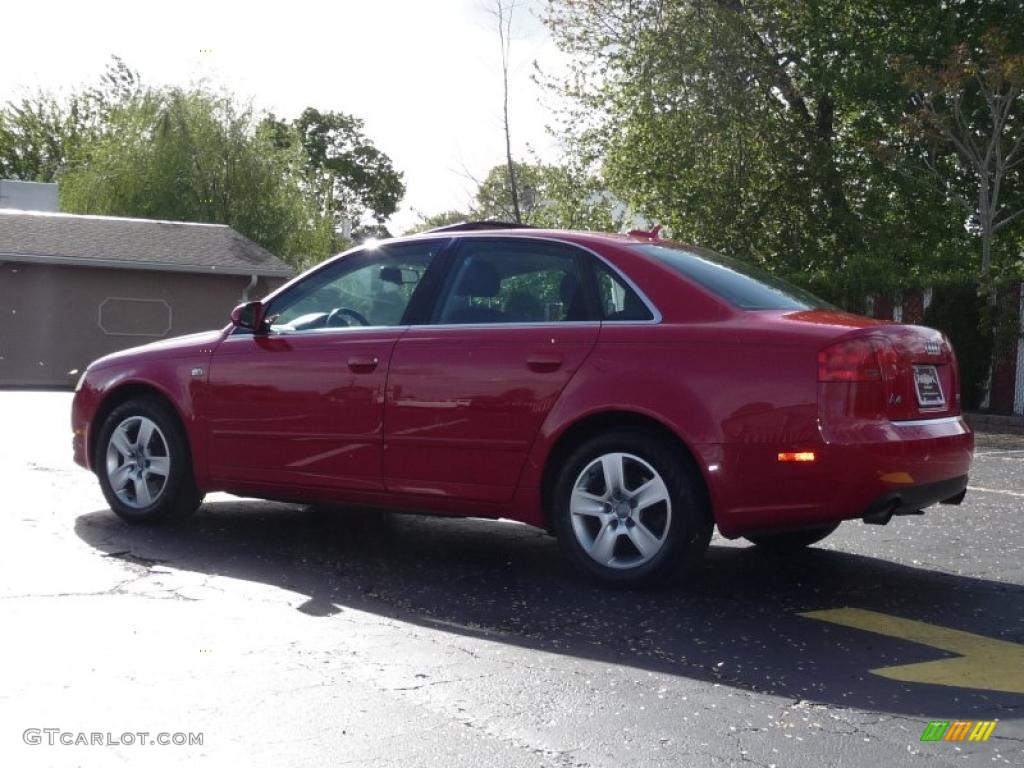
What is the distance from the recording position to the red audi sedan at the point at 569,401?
214 inches

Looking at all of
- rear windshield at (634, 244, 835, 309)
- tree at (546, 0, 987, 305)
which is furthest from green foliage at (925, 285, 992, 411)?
rear windshield at (634, 244, 835, 309)

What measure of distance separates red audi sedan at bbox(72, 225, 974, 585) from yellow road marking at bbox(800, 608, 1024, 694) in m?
0.42

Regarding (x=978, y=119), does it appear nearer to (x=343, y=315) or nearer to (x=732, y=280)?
(x=732, y=280)

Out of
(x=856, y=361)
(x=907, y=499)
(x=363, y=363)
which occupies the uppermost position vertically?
(x=856, y=361)

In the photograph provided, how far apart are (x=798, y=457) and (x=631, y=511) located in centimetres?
80

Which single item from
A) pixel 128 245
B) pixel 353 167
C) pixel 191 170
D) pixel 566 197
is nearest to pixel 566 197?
pixel 566 197

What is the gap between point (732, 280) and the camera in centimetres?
618

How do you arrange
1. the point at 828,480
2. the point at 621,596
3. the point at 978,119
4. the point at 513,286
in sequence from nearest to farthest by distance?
the point at 828,480
the point at 621,596
the point at 513,286
the point at 978,119

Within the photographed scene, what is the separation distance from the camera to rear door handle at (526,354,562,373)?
5926 millimetres

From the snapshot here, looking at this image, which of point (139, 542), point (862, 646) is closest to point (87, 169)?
point (139, 542)

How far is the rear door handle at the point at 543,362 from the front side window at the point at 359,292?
35.9 inches

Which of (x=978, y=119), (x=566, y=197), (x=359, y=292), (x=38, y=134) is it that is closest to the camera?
(x=359, y=292)

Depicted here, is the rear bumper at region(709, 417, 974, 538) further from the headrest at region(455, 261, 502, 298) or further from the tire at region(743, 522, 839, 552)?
the headrest at region(455, 261, 502, 298)

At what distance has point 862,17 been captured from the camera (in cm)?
2773
